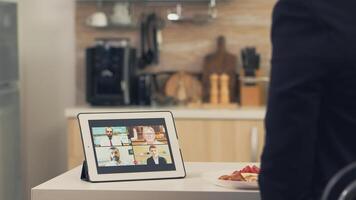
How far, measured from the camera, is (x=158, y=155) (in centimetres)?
194

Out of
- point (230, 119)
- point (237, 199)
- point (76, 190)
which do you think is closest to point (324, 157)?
point (237, 199)

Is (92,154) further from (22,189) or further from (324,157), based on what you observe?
(22,189)

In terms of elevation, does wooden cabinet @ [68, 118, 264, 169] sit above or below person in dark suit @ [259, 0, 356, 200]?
below

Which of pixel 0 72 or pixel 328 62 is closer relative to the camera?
pixel 328 62

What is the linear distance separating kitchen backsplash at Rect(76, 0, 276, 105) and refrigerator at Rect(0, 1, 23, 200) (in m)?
0.63

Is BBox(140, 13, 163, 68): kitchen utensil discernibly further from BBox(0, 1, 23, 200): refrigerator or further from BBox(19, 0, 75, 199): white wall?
BBox(0, 1, 23, 200): refrigerator

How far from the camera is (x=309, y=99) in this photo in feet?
4.18

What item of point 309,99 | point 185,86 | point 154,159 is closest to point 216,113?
point 185,86

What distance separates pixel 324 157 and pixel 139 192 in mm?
574

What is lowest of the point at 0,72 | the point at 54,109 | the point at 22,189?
the point at 22,189

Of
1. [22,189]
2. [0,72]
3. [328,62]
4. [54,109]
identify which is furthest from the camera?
[54,109]

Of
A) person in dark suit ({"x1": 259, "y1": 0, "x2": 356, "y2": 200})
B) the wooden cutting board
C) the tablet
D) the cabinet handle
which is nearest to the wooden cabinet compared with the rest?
the cabinet handle

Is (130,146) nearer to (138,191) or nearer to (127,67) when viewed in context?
(138,191)

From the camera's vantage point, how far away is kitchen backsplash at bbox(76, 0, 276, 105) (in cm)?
437
